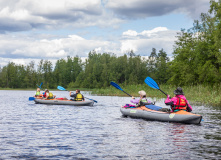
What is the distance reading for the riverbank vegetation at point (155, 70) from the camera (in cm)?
3136

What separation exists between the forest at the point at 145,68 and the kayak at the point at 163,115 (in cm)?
1637

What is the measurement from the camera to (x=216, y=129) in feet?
36.1

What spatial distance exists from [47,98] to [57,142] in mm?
14996

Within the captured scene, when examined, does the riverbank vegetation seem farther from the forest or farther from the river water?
the river water

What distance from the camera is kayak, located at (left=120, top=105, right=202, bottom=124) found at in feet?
38.9

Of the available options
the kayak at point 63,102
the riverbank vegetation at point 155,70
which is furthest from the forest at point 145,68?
the kayak at point 63,102

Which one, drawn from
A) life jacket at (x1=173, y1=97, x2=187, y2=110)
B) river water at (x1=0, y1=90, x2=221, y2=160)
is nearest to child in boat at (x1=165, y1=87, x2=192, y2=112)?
life jacket at (x1=173, y1=97, x2=187, y2=110)

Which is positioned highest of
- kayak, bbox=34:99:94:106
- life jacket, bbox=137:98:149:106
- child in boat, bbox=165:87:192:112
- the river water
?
child in boat, bbox=165:87:192:112

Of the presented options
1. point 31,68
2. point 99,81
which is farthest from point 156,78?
point 31,68

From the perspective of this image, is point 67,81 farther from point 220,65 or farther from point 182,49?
point 220,65

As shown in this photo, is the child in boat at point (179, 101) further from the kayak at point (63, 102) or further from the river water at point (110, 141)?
the kayak at point (63, 102)

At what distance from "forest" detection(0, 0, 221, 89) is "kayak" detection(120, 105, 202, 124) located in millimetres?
16368

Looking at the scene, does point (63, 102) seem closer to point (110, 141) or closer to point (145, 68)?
point (110, 141)

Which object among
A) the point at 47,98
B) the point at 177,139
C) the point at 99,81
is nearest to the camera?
the point at 177,139
